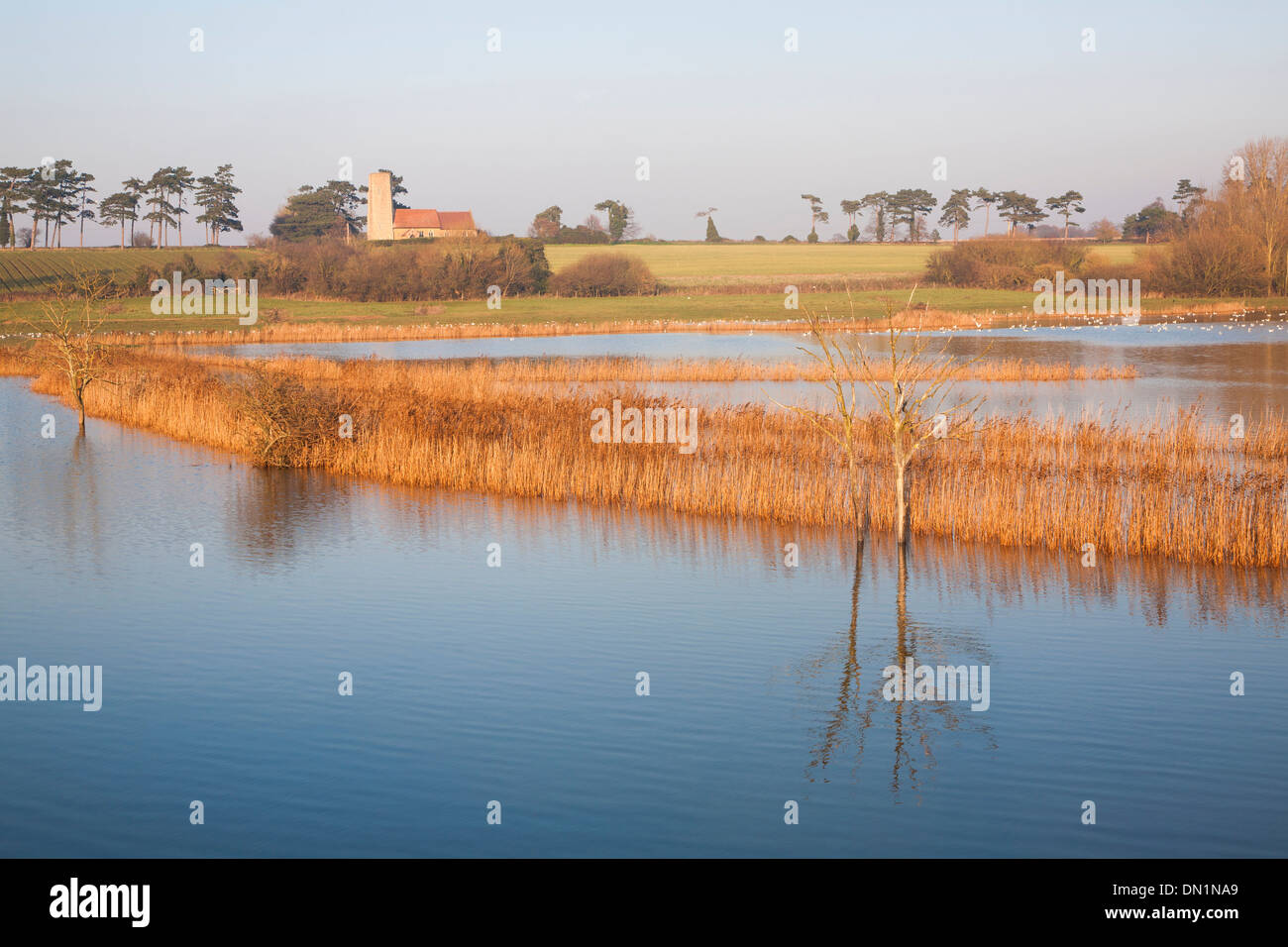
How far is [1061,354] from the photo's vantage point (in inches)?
1662

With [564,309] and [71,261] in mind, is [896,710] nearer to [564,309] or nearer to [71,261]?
[564,309]

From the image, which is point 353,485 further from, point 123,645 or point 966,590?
point 966,590

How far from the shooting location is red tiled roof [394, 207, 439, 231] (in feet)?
388

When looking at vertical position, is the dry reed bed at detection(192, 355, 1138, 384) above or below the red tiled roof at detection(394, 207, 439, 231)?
below

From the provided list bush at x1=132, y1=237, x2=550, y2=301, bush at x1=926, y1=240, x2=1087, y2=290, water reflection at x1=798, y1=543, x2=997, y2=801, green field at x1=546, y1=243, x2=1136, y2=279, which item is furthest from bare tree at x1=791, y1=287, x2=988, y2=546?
green field at x1=546, y1=243, x2=1136, y2=279

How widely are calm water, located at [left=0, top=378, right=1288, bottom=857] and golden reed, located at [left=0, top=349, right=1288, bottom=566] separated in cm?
71

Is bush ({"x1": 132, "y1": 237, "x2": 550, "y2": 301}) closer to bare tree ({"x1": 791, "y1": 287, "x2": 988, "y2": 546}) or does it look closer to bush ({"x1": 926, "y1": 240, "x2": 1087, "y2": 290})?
bush ({"x1": 926, "y1": 240, "x2": 1087, "y2": 290})

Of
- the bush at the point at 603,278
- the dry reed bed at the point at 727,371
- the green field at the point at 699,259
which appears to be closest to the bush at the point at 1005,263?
the green field at the point at 699,259

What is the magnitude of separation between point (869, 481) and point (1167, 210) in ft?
343

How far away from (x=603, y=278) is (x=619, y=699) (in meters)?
71.7

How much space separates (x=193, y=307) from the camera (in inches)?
2507

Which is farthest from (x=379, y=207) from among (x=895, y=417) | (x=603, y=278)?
(x=895, y=417)

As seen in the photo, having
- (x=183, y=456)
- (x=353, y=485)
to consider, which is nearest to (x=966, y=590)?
(x=353, y=485)
